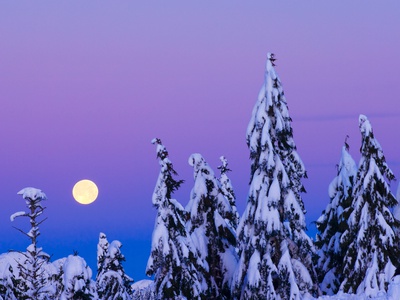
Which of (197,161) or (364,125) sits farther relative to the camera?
(197,161)

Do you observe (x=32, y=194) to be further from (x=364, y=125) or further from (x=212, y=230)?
(x=364, y=125)

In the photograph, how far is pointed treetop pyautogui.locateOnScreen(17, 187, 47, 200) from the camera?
24.2 metres

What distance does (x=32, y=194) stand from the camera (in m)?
24.3

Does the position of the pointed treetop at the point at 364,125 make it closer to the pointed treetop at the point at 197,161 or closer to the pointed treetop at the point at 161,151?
the pointed treetop at the point at 197,161

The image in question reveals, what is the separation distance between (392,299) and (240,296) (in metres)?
15.2

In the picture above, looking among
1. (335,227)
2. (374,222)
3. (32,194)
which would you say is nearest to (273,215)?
(374,222)

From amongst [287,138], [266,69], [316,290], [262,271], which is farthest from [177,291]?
[266,69]

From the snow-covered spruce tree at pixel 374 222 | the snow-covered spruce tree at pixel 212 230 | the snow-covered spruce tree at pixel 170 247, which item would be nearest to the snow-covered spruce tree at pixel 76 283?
the snow-covered spruce tree at pixel 170 247

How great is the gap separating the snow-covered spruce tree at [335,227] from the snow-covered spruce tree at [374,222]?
3.52 meters

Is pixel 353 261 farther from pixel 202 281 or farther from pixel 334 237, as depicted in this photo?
pixel 202 281

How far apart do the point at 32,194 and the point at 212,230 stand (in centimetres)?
1305

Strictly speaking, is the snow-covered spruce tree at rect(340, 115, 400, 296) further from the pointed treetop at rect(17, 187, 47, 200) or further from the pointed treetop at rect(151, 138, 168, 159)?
the pointed treetop at rect(17, 187, 47, 200)

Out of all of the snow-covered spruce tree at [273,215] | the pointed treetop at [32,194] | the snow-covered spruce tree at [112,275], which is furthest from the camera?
the snow-covered spruce tree at [112,275]

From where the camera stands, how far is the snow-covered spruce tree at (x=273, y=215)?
30.7 meters
